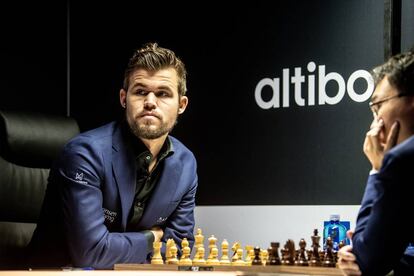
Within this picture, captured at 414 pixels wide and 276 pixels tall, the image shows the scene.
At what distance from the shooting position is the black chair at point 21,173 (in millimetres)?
3859

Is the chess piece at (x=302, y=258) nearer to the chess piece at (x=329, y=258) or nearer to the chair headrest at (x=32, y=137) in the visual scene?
the chess piece at (x=329, y=258)

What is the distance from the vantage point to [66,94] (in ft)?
17.2

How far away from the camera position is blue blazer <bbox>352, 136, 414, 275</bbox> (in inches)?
76.9

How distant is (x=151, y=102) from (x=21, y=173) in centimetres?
80

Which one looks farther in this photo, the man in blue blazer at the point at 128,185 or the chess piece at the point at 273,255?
the man in blue blazer at the point at 128,185

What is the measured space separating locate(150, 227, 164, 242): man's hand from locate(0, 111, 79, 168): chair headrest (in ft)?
2.48

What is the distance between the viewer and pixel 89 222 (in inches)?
129

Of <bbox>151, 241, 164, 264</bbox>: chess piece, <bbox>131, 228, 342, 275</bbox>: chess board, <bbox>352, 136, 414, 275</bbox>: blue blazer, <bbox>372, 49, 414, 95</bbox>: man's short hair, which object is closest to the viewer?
<bbox>352, 136, 414, 275</bbox>: blue blazer

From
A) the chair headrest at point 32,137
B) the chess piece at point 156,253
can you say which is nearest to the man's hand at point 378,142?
the chess piece at point 156,253

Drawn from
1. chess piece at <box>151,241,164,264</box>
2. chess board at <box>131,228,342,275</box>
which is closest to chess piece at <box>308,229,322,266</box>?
chess board at <box>131,228,342,275</box>

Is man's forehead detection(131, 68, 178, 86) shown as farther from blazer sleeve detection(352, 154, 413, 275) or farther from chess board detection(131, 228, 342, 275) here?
blazer sleeve detection(352, 154, 413, 275)

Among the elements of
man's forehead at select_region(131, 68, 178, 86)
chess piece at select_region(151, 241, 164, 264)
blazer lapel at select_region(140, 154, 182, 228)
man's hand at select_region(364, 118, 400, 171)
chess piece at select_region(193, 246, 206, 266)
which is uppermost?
man's forehead at select_region(131, 68, 178, 86)

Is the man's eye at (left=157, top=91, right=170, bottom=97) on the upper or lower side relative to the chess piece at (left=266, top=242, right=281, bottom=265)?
upper

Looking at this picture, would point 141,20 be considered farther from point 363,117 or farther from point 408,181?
point 408,181
